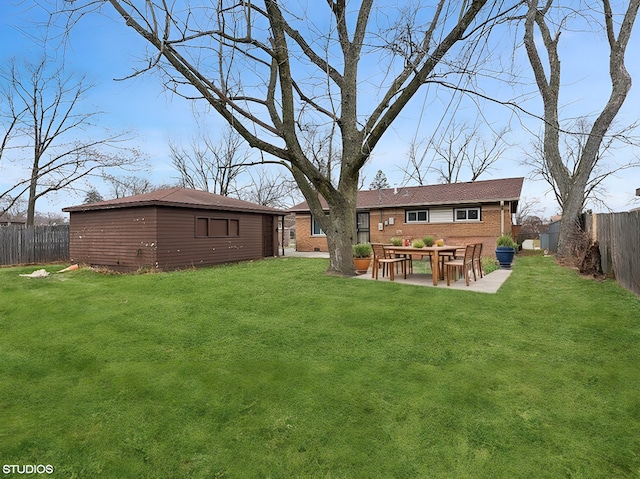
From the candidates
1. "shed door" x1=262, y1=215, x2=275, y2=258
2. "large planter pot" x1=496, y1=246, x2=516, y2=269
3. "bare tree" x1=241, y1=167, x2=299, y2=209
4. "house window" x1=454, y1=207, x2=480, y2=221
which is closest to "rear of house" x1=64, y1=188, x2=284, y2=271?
"shed door" x1=262, y1=215, x2=275, y2=258

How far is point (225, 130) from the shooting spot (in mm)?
27844

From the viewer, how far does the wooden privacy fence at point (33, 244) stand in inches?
566

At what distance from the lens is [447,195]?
16.9 meters

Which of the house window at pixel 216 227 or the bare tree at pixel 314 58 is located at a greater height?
the bare tree at pixel 314 58

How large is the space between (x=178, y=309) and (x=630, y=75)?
15.4 metres

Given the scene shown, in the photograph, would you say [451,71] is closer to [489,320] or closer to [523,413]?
[489,320]

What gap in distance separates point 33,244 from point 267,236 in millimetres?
9983

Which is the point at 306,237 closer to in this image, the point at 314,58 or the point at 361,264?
the point at 361,264

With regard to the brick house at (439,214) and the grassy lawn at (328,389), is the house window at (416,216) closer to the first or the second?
the brick house at (439,214)

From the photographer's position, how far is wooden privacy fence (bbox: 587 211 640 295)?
587cm

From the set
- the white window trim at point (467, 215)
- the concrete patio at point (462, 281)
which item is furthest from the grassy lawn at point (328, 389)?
the white window trim at point (467, 215)

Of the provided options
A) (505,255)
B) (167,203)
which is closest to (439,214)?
(505,255)

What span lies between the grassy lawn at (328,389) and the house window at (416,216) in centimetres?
1127

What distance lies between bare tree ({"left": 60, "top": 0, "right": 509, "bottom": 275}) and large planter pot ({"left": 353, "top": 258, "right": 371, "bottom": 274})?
1.86 feet
